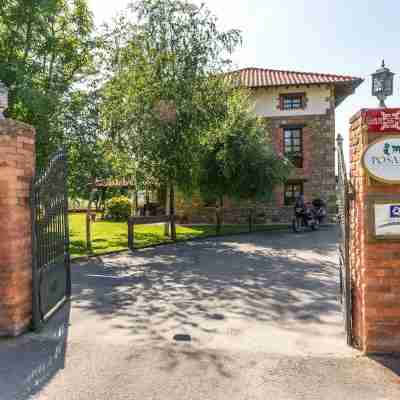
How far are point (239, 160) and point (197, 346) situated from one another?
1152 cm

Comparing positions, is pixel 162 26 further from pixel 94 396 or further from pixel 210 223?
pixel 94 396

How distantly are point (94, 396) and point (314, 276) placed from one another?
534cm

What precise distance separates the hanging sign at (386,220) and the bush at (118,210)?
19.7m

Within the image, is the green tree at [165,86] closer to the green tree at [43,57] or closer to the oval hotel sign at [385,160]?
the green tree at [43,57]

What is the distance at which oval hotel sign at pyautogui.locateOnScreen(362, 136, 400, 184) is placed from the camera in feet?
11.2

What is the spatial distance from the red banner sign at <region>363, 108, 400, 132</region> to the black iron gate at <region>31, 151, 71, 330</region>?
388 cm

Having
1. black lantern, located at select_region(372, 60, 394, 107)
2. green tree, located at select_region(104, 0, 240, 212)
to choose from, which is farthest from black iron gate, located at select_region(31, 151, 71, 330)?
green tree, located at select_region(104, 0, 240, 212)

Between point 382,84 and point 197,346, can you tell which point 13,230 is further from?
point 382,84

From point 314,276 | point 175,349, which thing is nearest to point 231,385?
point 175,349

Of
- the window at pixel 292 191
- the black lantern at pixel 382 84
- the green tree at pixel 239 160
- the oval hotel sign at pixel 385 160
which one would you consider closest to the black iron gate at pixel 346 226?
the oval hotel sign at pixel 385 160

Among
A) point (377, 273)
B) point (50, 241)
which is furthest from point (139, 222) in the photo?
point (377, 273)

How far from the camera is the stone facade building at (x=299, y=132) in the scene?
1950 centimetres

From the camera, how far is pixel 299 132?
20.0 meters

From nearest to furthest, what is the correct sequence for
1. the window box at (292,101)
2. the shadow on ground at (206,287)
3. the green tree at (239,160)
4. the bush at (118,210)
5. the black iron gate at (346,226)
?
the black iron gate at (346,226) → the shadow on ground at (206,287) → the green tree at (239,160) → the window box at (292,101) → the bush at (118,210)
